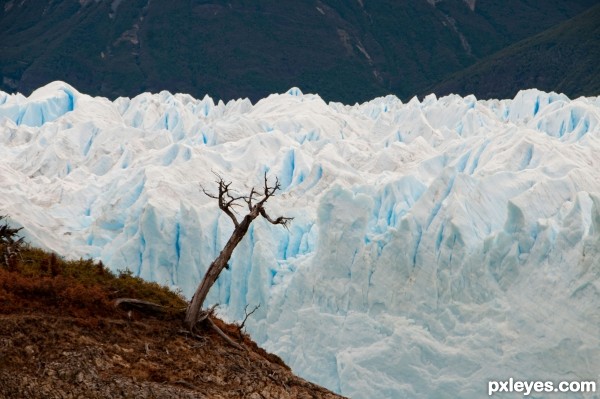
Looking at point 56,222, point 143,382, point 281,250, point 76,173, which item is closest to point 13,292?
point 143,382

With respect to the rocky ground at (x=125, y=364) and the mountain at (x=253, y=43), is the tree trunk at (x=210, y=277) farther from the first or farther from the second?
the mountain at (x=253, y=43)

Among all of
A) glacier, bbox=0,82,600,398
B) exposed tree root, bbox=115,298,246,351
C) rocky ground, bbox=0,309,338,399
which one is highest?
glacier, bbox=0,82,600,398

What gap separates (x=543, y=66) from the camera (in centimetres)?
10200

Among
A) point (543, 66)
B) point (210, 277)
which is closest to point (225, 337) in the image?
point (210, 277)

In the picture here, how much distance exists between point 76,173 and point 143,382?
26.4 meters

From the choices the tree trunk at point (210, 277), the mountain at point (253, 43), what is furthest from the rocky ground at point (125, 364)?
the mountain at point (253, 43)

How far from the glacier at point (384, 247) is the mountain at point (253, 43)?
75827mm

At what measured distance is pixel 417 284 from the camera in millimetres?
23359

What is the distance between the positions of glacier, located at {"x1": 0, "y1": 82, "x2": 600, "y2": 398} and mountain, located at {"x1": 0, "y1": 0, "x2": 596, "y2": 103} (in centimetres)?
7583

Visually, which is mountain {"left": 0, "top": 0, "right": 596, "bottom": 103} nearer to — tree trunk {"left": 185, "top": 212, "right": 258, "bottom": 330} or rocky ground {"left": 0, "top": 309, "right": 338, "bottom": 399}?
tree trunk {"left": 185, "top": 212, "right": 258, "bottom": 330}

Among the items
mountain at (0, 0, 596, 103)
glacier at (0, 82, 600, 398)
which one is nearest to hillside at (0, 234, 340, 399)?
glacier at (0, 82, 600, 398)

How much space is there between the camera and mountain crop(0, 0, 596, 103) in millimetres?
111375

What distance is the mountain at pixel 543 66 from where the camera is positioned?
94.8m

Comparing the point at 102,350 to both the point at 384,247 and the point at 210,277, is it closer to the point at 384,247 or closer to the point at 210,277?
the point at 210,277
